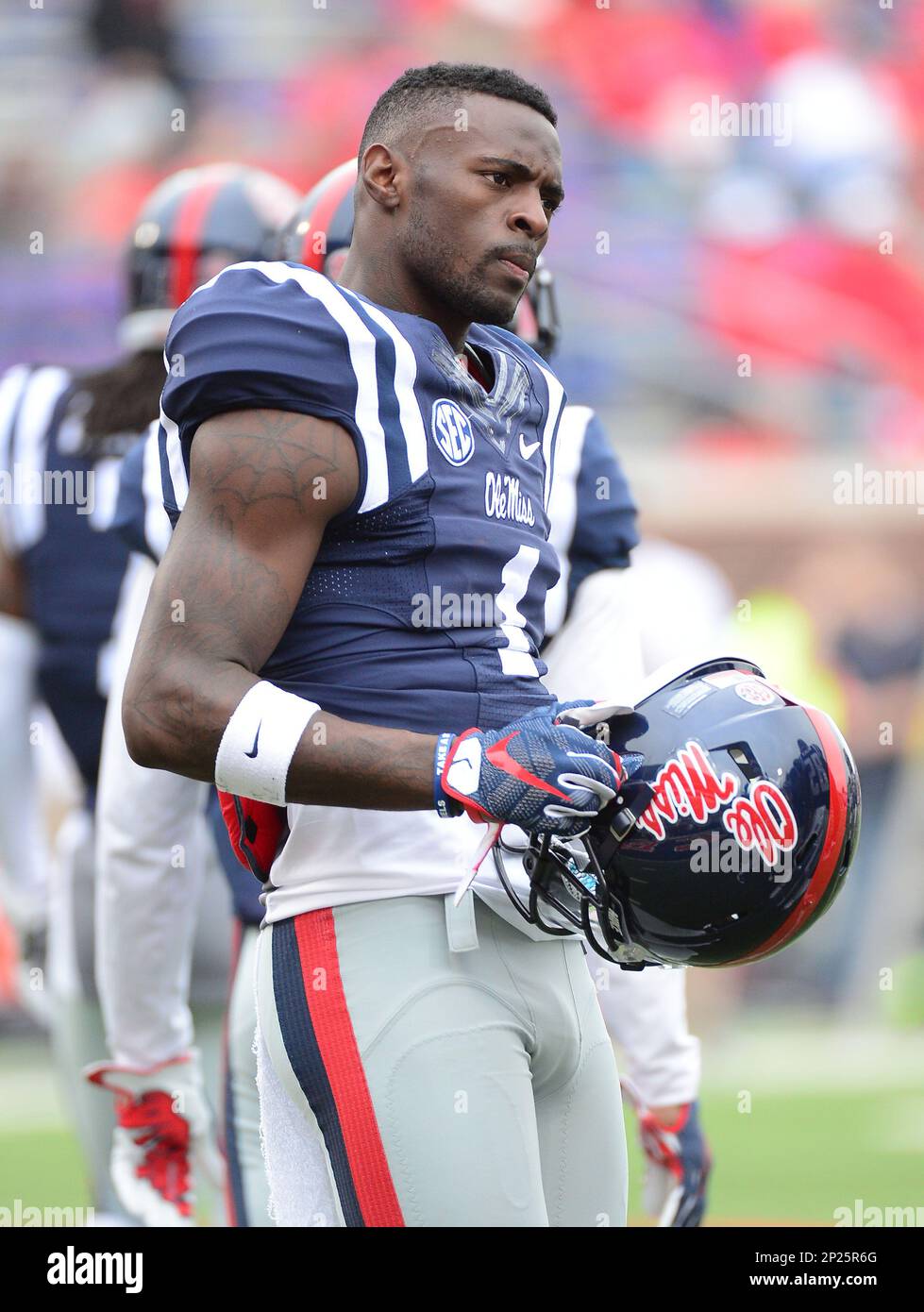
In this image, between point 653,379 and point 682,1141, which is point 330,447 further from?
point 653,379

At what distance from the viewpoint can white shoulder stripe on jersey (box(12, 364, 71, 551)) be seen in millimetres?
3232

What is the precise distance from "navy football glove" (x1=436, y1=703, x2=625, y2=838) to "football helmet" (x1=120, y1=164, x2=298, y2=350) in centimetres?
195

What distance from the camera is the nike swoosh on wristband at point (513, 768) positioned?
157 cm

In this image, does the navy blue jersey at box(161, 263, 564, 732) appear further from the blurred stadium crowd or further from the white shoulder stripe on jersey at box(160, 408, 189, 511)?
the blurred stadium crowd

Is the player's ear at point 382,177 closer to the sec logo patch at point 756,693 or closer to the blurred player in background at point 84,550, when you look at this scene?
the sec logo patch at point 756,693

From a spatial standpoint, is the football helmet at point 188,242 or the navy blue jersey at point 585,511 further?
the football helmet at point 188,242

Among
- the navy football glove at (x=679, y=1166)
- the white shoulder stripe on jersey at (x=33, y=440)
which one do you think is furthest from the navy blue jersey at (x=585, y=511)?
the white shoulder stripe on jersey at (x=33, y=440)

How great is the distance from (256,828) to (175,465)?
383mm

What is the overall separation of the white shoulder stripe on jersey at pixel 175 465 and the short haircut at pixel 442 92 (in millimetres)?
429

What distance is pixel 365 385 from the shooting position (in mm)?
1710
